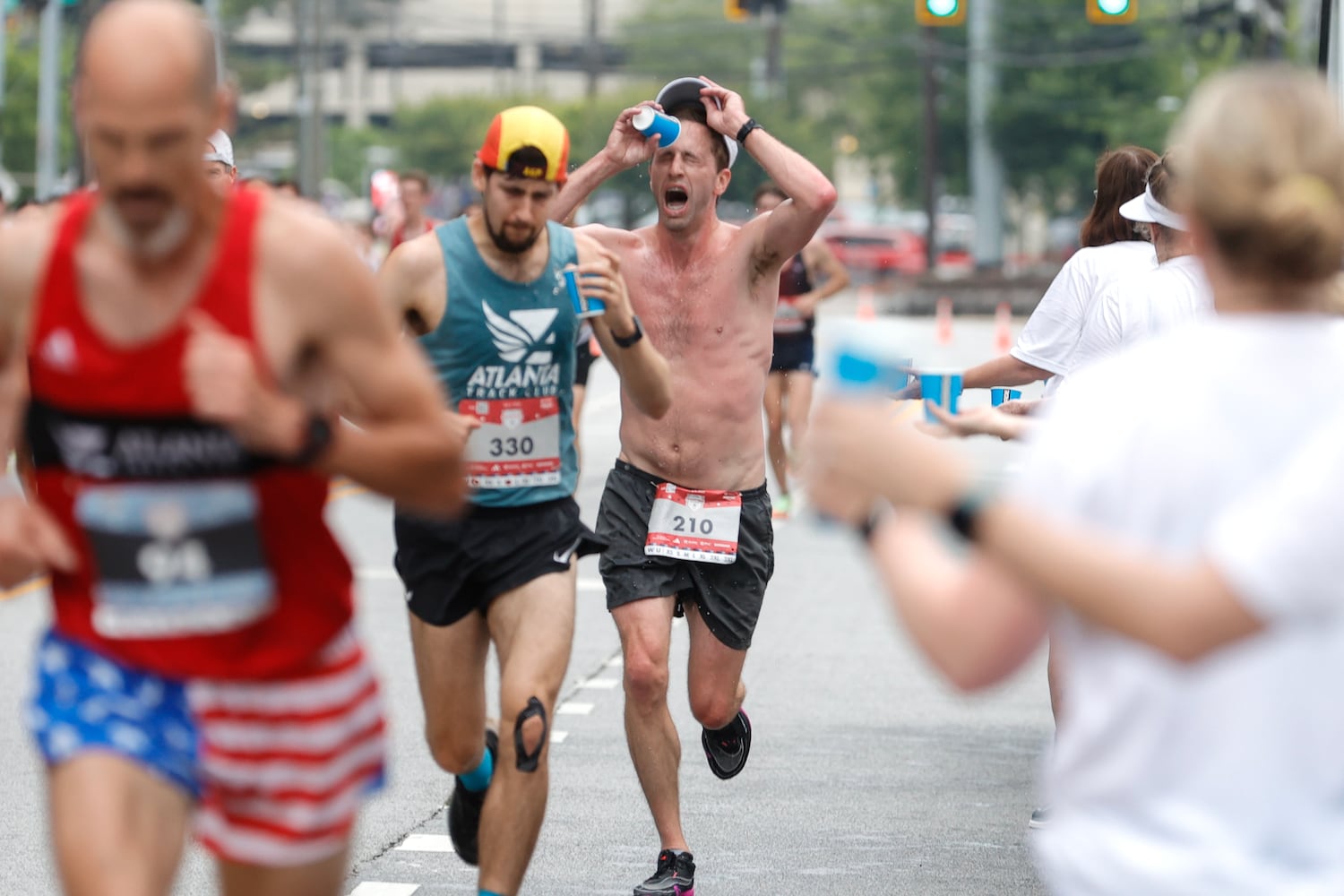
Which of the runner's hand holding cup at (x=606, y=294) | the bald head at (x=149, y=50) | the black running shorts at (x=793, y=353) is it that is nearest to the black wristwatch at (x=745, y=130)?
the runner's hand holding cup at (x=606, y=294)

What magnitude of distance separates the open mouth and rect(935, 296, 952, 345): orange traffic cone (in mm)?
24453

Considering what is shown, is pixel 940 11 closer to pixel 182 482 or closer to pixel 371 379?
pixel 371 379

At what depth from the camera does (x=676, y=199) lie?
6562mm

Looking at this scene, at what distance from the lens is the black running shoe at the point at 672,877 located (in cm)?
597

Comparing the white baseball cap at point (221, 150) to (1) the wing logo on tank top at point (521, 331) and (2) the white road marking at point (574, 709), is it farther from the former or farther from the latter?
(2) the white road marking at point (574, 709)

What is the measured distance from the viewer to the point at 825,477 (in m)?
2.61

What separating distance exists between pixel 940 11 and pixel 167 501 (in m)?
16.2

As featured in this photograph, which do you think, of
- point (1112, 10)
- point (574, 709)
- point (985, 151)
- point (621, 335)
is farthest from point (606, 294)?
point (985, 151)

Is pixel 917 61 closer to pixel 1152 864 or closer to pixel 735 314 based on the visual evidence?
pixel 735 314

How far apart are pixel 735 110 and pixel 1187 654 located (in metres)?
4.27

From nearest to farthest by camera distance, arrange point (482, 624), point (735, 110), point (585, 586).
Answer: point (482, 624)
point (735, 110)
point (585, 586)

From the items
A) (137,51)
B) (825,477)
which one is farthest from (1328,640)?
(137,51)

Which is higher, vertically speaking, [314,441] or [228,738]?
[314,441]

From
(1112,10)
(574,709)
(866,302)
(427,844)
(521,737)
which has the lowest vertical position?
(866,302)
